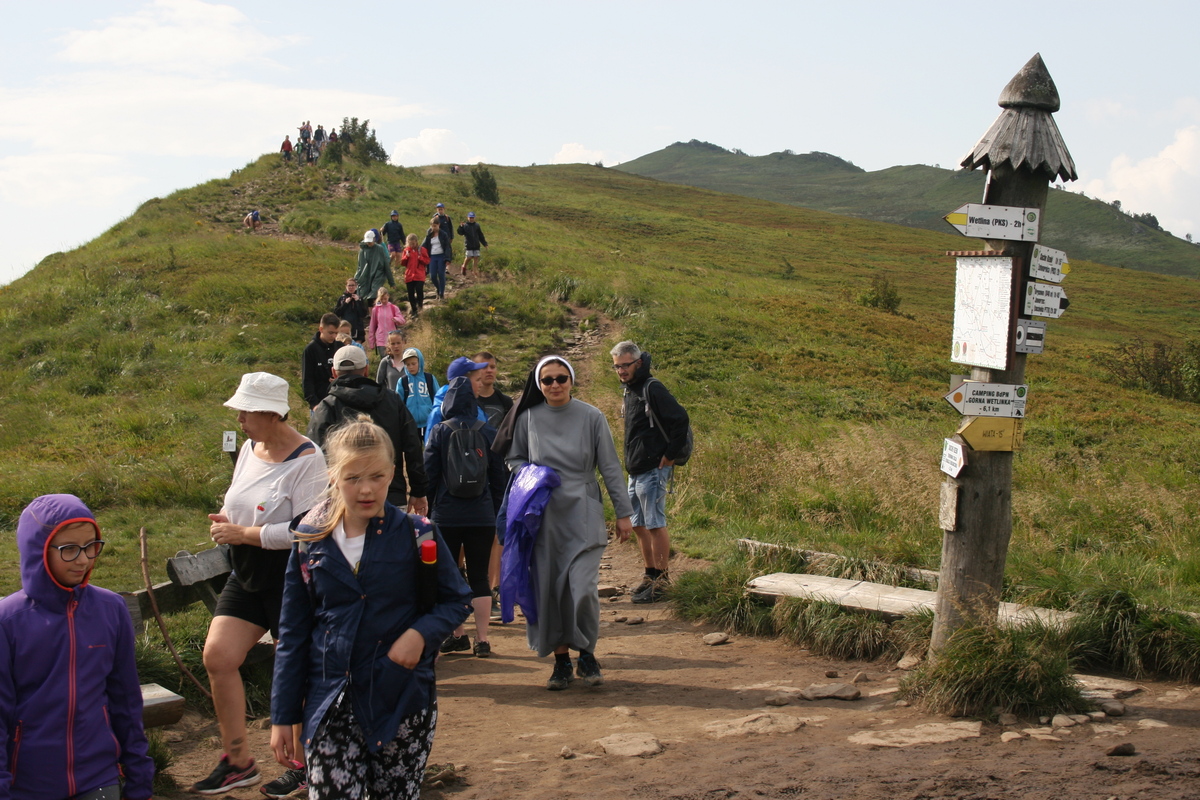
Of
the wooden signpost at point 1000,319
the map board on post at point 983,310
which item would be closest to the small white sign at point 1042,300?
the wooden signpost at point 1000,319

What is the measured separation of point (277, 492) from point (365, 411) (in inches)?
70.4

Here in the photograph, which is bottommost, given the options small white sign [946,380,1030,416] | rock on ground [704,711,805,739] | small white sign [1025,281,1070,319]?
rock on ground [704,711,805,739]

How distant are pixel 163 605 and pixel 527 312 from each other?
16.5 meters

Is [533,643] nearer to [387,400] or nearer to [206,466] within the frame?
[387,400]

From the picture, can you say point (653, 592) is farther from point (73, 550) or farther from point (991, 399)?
point (73, 550)

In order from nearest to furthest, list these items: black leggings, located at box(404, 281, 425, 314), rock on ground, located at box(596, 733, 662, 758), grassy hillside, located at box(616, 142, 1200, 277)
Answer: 1. rock on ground, located at box(596, 733, 662, 758)
2. black leggings, located at box(404, 281, 425, 314)
3. grassy hillside, located at box(616, 142, 1200, 277)

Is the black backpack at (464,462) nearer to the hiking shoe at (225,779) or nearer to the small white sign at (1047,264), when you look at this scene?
the hiking shoe at (225,779)

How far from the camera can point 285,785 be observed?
4098 mm

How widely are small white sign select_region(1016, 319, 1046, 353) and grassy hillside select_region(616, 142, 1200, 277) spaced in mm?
77111

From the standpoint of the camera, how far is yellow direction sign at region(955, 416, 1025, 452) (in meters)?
4.93

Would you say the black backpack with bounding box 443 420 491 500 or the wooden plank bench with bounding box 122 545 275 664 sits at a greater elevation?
the black backpack with bounding box 443 420 491 500

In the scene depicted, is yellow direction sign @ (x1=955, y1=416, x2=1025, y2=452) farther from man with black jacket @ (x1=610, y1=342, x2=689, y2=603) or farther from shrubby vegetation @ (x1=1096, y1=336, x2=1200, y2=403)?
shrubby vegetation @ (x1=1096, y1=336, x2=1200, y2=403)

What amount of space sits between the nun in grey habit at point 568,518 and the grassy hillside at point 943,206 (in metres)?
77.6

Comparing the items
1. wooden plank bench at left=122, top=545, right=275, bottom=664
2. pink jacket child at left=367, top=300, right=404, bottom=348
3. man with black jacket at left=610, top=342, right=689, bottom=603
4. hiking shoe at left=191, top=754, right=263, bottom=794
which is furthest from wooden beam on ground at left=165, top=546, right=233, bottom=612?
pink jacket child at left=367, top=300, right=404, bottom=348
